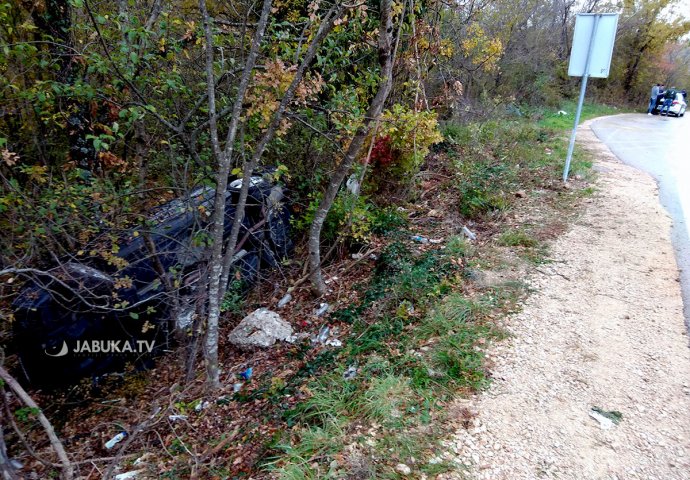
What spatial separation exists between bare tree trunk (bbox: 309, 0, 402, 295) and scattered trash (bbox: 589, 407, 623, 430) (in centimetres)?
320

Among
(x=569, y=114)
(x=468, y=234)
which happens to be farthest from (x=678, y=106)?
(x=468, y=234)

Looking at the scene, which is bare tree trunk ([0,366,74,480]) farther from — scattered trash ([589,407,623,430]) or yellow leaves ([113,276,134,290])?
scattered trash ([589,407,623,430])

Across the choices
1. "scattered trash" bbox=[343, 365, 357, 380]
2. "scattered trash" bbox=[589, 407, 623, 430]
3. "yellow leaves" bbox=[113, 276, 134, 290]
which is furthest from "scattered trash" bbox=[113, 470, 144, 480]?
"scattered trash" bbox=[589, 407, 623, 430]

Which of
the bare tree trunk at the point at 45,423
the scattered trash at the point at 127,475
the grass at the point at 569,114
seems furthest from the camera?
the grass at the point at 569,114

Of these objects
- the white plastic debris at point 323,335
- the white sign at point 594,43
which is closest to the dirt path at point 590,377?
the white plastic debris at point 323,335

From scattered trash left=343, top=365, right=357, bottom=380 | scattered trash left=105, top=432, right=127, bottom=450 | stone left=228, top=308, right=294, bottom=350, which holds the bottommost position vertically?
scattered trash left=105, top=432, right=127, bottom=450

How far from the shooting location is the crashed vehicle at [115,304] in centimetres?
371

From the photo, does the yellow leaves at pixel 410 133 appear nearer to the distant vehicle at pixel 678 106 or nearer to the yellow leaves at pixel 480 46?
the yellow leaves at pixel 480 46

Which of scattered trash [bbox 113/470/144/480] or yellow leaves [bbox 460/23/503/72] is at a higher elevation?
yellow leaves [bbox 460/23/503/72]

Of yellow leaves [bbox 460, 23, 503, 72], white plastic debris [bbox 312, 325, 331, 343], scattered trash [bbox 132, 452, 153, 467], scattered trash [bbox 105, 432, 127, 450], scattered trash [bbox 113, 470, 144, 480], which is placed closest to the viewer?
scattered trash [bbox 113, 470, 144, 480]

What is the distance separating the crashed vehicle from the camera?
371 cm

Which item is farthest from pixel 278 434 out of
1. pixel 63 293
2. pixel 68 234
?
pixel 68 234

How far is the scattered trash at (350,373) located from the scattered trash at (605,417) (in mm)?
1810

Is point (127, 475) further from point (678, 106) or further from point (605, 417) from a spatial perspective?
point (678, 106)
